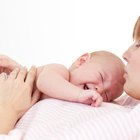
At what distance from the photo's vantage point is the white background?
2303mm

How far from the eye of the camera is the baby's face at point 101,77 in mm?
1446

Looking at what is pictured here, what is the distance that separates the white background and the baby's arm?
90 centimetres

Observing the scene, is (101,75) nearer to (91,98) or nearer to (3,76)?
(91,98)

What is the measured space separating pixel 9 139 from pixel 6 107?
0.83 ft

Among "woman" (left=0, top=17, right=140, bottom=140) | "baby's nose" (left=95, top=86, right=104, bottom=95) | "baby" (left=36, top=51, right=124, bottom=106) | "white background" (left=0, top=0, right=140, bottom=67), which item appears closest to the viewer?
"woman" (left=0, top=17, right=140, bottom=140)

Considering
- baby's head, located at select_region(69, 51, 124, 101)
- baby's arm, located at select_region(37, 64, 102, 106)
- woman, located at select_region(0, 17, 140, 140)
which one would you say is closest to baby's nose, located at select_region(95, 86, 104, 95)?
baby's head, located at select_region(69, 51, 124, 101)

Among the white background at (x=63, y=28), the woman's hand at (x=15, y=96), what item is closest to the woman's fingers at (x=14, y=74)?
the woman's hand at (x=15, y=96)

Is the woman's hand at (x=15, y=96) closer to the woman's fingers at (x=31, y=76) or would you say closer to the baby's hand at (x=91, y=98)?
the woman's fingers at (x=31, y=76)

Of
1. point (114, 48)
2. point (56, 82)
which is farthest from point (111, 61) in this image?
point (114, 48)

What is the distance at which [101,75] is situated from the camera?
1459 millimetres

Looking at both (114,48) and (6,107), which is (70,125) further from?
(114,48)

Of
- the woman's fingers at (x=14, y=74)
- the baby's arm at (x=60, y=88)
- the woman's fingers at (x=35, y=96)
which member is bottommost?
the woman's fingers at (x=35, y=96)

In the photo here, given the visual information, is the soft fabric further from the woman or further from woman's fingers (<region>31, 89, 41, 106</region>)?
woman's fingers (<region>31, 89, 41, 106</region>)

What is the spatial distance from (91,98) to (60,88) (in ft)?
0.40
